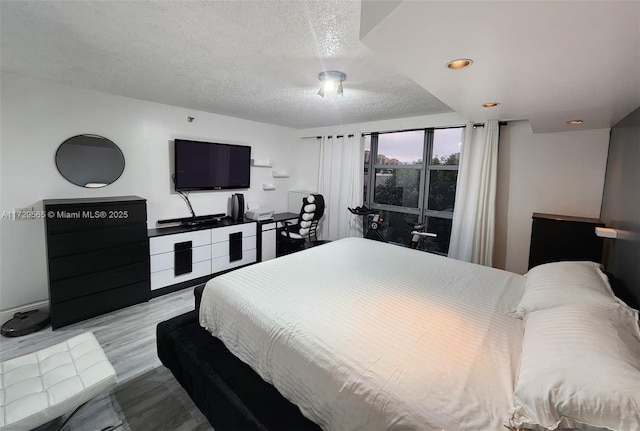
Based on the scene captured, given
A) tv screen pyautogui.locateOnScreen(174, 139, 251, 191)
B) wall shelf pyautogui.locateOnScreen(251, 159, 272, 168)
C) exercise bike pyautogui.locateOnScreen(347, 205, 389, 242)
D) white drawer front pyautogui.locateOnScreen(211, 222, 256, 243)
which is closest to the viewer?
tv screen pyautogui.locateOnScreen(174, 139, 251, 191)

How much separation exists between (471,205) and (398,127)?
1.60 metres

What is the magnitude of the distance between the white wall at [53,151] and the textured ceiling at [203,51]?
0.73 feet

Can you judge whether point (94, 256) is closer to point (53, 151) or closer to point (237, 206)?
point (53, 151)

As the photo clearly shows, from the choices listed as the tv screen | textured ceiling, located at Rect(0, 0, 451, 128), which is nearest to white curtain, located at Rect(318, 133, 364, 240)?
textured ceiling, located at Rect(0, 0, 451, 128)

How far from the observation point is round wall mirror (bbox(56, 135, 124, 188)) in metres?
2.95

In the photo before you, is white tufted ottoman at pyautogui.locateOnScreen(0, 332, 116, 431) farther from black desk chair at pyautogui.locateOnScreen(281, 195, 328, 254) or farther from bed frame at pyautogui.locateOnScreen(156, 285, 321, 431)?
black desk chair at pyautogui.locateOnScreen(281, 195, 328, 254)

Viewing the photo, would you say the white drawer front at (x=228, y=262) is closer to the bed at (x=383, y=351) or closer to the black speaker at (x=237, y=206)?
the black speaker at (x=237, y=206)

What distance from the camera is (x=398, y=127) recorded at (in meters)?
4.15

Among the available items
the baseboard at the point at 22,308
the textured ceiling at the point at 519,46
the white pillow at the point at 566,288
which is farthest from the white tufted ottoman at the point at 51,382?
the white pillow at the point at 566,288

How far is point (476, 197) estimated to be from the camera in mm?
3396

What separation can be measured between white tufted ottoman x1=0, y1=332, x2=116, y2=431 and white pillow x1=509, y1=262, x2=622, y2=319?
2.53m

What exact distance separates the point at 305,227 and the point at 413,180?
192 cm

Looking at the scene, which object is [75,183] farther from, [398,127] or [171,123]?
[398,127]

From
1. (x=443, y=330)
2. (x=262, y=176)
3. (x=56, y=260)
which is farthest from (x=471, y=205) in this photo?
(x=56, y=260)
